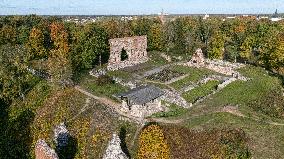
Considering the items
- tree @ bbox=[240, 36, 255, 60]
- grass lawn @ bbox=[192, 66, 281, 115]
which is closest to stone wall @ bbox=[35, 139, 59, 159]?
grass lawn @ bbox=[192, 66, 281, 115]

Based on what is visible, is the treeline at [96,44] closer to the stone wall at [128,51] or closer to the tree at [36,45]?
the tree at [36,45]

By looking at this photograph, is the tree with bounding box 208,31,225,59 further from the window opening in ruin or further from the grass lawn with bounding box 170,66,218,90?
the window opening in ruin

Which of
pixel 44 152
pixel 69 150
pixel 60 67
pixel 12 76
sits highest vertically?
pixel 60 67

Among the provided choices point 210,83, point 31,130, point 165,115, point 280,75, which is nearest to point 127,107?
point 165,115

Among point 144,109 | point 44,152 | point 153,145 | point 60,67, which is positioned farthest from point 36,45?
point 44,152

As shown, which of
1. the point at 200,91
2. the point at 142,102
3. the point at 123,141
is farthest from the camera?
the point at 200,91

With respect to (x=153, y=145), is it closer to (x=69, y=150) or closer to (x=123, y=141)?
(x=123, y=141)
